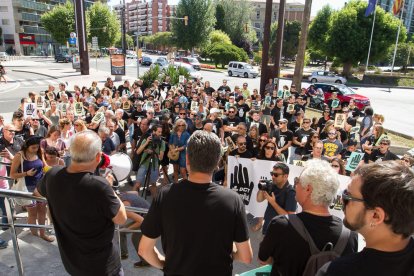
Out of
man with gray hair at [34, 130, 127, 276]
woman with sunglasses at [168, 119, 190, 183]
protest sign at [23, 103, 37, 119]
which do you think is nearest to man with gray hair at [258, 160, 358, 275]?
man with gray hair at [34, 130, 127, 276]

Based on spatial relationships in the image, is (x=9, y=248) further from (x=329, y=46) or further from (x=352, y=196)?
(x=329, y=46)

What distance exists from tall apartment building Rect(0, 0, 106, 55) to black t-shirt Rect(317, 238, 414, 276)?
82871 millimetres

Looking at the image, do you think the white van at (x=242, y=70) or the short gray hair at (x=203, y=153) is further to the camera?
the white van at (x=242, y=70)

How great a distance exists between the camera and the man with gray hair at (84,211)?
235cm

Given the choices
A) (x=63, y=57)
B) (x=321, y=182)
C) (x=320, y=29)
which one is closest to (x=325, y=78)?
(x=320, y=29)

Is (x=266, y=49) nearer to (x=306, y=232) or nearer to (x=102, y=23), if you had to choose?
(x=306, y=232)

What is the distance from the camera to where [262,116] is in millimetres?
10031

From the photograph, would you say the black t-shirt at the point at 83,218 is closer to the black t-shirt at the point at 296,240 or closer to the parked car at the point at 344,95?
the black t-shirt at the point at 296,240

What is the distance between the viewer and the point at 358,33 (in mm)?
38438

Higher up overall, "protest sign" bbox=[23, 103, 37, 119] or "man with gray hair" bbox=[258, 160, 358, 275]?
"man with gray hair" bbox=[258, 160, 358, 275]

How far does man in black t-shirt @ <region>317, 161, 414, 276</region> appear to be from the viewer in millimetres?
1539

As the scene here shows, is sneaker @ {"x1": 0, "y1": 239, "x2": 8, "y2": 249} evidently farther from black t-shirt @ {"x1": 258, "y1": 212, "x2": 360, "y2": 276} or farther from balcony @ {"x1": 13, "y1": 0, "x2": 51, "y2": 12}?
balcony @ {"x1": 13, "y1": 0, "x2": 51, "y2": 12}

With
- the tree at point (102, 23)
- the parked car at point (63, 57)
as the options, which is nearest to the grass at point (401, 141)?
the parked car at point (63, 57)

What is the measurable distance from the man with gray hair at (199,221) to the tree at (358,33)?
4159cm
